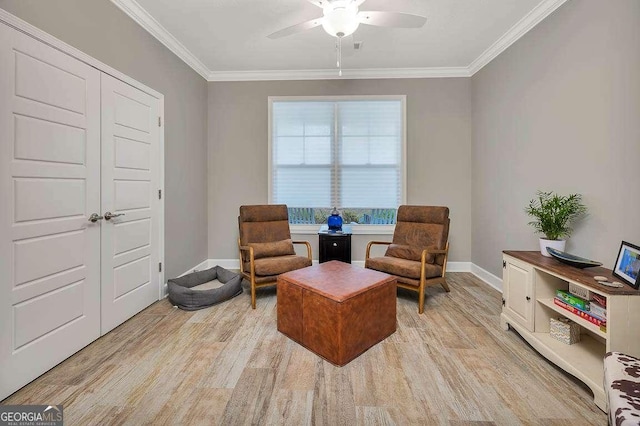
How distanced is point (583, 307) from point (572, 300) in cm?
8

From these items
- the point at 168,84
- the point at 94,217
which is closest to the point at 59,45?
the point at 94,217

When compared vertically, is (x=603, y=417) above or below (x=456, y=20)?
below

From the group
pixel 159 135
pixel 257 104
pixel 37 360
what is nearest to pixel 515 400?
pixel 37 360

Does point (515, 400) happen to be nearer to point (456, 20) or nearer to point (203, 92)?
point (456, 20)

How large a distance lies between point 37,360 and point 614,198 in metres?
3.94

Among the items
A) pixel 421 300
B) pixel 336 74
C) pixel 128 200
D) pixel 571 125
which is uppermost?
pixel 336 74

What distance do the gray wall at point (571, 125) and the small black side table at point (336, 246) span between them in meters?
1.78

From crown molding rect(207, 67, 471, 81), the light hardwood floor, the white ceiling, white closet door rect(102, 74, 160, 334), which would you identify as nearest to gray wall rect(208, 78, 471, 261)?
crown molding rect(207, 67, 471, 81)

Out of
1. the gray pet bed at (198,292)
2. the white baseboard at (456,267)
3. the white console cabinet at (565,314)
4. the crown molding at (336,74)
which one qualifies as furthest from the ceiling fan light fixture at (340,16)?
the white baseboard at (456,267)

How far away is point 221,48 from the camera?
3.35 m

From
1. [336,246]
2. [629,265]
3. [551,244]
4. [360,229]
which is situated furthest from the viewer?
[360,229]

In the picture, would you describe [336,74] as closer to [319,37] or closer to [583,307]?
[319,37]

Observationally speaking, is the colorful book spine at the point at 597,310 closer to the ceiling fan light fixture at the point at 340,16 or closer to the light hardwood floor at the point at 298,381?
the light hardwood floor at the point at 298,381

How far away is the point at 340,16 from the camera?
204 centimetres
